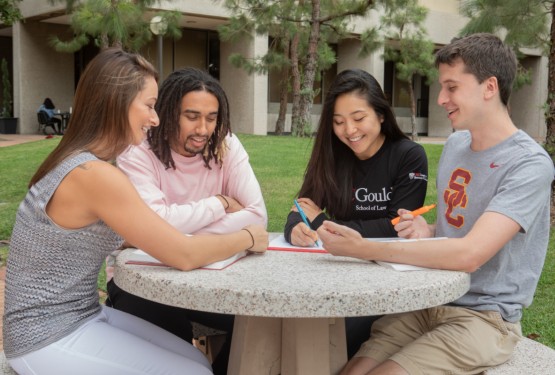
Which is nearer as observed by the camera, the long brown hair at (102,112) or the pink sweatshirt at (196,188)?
the long brown hair at (102,112)

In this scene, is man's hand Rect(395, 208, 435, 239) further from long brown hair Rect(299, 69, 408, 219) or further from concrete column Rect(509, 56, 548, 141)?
concrete column Rect(509, 56, 548, 141)

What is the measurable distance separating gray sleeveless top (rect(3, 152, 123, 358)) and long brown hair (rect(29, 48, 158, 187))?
0.07 metres

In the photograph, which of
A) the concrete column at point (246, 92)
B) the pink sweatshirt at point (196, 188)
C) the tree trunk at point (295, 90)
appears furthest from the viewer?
the concrete column at point (246, 92)

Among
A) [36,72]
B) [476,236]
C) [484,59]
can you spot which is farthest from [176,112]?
[36,72]

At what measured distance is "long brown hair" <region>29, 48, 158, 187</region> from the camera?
191 cm

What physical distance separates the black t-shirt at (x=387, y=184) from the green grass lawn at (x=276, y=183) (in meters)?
1.38

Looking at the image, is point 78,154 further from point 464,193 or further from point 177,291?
point 464,193

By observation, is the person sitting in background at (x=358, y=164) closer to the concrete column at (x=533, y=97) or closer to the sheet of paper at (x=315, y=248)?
the sheet of paper at (x=315, y=248)

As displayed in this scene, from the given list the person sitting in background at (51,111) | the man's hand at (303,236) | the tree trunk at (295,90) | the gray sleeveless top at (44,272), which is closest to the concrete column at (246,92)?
the tree trunk at (295,90)

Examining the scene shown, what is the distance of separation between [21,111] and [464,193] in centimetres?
2099

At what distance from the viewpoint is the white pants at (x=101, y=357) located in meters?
1.77

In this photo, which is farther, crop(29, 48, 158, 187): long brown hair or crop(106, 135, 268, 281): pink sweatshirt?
crop(106, 135, 268, 281): pink sweatshirt

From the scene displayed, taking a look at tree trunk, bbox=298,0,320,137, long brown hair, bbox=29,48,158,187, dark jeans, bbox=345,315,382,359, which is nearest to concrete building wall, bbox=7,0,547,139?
tree trunk, bbox=298,0,320,137

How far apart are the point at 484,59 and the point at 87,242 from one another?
1.23 metres
